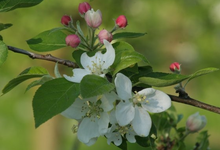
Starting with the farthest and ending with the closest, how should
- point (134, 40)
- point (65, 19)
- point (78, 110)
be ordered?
1. point (134, 40)
2. point (65, 19)
3. point (78, 110)

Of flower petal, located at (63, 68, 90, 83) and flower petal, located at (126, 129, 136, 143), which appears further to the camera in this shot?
flower petal, located at (126, 129, 136, 143)

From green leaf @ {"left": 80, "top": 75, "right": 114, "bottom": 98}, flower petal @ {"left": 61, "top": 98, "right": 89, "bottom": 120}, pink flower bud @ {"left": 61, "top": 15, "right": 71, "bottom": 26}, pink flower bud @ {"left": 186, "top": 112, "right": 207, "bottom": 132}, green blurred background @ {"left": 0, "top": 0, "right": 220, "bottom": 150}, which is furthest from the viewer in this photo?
green blurred background @ {"left": 0, "top": 0, "right": 220, "bottom": 150}

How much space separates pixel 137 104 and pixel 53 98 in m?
0.25

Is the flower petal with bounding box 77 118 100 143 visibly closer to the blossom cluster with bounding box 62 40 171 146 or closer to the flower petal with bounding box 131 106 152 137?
the blossom cluster with bounding box 62 40 171 146

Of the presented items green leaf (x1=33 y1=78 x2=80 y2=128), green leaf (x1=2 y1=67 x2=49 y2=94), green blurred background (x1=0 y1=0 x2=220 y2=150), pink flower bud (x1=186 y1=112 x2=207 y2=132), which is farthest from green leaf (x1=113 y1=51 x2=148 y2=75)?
green blurred background (x1=0 y1=0 x2=220 y2=150)

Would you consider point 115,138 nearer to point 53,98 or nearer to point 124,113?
point 124,113

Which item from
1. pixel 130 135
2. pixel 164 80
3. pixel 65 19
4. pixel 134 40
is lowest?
pixel 134 40

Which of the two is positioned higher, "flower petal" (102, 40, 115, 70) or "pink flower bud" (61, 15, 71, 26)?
"pink flower bud" (61, 15, 71, 26)

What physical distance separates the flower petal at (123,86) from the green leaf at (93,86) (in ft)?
0.15

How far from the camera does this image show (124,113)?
3.67 feet

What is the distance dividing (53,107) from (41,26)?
3.92 meters

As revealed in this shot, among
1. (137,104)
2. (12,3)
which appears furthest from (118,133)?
(12,3)

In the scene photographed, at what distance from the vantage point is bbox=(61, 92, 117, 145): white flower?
1158 mm

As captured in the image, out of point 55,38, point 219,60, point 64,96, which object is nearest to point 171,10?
point 219,60
